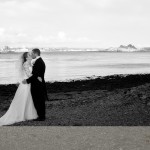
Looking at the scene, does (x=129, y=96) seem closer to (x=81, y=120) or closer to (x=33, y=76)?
(x=81, y=120)

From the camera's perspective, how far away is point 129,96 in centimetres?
1538

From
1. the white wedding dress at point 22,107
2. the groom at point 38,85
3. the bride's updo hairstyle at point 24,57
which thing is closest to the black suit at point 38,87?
the groom at point 38,85

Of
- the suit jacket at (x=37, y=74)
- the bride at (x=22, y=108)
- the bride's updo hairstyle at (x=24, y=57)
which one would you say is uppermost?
the bride's updo hairstyle at (x=24, y=57)

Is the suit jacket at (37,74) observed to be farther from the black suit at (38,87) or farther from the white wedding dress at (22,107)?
the white wedding dress at (22,107)

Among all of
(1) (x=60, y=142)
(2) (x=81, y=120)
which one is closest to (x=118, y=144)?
(1) (x=60, y=142)

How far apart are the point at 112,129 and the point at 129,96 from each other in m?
6.38

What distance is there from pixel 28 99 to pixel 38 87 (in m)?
0.54

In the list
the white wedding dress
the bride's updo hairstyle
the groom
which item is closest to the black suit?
the groom

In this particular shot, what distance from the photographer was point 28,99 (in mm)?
10898

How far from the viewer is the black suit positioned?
406 inches

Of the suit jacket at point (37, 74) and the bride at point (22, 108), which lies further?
the bride at point (22, 108)

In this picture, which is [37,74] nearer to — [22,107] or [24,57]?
[24,57]

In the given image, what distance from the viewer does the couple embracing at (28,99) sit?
10539mm

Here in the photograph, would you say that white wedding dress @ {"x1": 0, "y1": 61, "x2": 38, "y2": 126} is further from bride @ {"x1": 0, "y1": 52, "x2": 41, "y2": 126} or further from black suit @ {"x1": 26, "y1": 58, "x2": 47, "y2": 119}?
black suit @ {"x1": 26, "y1": 58, "x2": 47, "y2": 119}
